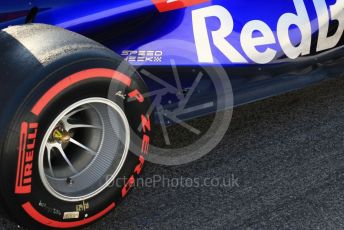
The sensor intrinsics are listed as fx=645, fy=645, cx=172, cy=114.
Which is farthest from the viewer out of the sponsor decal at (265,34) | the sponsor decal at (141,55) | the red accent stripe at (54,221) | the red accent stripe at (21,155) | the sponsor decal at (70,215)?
the sponsor decal at (265,34)

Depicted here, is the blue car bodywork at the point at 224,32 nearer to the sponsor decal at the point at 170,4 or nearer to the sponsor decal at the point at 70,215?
the sponsor decal at the point at 170,4

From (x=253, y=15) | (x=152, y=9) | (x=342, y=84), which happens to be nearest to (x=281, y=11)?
(x=253, y=15)

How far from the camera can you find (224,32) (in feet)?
9.95

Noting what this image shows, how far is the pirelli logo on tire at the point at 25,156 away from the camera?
7.72ft

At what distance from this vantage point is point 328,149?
3.41 m

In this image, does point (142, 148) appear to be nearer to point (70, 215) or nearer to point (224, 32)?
Answer: point (70, 215)

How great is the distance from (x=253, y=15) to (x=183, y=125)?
2.68 feet

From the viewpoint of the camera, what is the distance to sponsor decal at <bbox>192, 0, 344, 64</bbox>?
2990 millimetres

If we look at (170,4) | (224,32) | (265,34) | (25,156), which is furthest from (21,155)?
(265,34)

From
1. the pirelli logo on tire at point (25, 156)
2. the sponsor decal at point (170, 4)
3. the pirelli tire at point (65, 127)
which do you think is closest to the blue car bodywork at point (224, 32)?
the sponsor decal at point (170, 4)

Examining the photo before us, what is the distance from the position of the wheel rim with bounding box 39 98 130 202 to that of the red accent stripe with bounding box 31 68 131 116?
109mm

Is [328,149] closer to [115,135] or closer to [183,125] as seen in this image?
[183,125]

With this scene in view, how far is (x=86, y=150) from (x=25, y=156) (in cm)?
45

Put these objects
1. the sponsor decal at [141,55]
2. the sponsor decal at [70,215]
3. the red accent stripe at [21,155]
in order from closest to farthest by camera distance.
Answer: the red accent stripe at [21,155], the sponsor decal at [70,215], the sponsor decal at [141,55]
